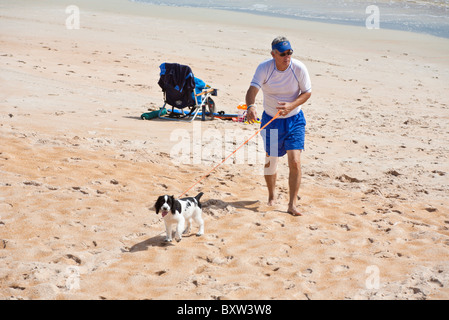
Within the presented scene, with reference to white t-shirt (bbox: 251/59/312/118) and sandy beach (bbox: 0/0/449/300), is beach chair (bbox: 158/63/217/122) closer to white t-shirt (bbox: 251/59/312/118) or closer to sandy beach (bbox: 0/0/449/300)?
sandy beach (bbox: 0/0/449/300)

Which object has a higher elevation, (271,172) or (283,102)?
(283,102)

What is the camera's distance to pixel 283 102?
6062 millimetres

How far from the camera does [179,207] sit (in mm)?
5242

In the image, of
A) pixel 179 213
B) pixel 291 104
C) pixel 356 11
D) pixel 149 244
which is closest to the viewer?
pixel 179 213

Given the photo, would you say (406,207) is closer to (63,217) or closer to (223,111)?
(63,217)

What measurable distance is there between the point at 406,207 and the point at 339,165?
5.74 feet

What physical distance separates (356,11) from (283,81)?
2500cm

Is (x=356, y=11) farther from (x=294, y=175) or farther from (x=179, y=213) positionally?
(x=179, y=213)

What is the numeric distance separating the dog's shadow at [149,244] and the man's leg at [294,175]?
5.23ft

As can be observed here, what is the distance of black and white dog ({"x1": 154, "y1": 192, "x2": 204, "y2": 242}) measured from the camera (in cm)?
505

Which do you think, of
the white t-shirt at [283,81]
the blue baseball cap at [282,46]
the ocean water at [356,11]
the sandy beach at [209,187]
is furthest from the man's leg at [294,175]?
the ocean water at [356,11]

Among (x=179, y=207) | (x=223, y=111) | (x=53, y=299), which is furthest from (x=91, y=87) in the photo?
(x=53, y=299)
